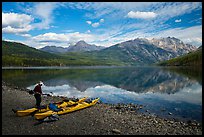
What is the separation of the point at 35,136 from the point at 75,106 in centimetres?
908

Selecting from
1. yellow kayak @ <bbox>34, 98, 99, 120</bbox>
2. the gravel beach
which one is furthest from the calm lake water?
yellow kayak @ <bbox>34, 98, 99, 120</bbox>

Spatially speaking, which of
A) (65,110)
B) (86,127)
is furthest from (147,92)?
(86,127)

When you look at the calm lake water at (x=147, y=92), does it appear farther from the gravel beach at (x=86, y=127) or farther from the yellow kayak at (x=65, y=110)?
the yellow kayak at (x=65, y=110)

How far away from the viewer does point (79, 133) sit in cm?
1602

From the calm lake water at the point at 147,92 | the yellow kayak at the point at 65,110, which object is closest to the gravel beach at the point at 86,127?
the yellow kayak at the point at 65,110

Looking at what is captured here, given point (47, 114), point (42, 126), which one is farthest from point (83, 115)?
point (42, 126)

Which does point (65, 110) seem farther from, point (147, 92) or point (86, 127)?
point (147, 92)

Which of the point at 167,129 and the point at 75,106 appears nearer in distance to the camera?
the point at 167,129

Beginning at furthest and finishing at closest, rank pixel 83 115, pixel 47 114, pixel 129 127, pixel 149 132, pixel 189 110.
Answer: pixel 189 110 < pixel 83 115 < pixel 47 114 < pixel 129 127 < pixel 149 132

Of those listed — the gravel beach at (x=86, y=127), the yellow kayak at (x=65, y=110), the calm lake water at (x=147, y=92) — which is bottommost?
the calm lake water at (x=147, y=92)

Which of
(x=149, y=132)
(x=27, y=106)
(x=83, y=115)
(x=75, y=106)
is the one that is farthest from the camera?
(x=27, y=106)

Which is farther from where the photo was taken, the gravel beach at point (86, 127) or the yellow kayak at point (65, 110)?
the yellow kayak at point (65, 110)

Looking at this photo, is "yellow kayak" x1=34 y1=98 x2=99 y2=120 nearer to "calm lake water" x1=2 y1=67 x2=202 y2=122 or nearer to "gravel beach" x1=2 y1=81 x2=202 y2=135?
"gravel beach" x1=2 y1=81 x2=202 y2=135

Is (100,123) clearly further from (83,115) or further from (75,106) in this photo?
(75,106)
